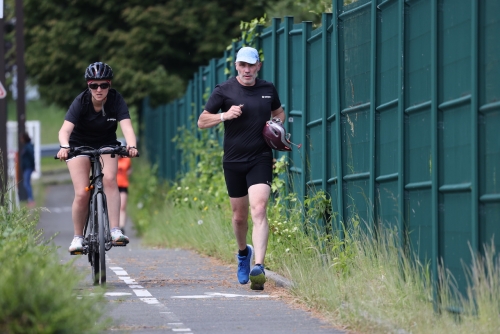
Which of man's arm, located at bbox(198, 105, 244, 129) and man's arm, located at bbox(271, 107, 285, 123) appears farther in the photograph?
man's arm, located at bbox(271, 107, 285, 123)

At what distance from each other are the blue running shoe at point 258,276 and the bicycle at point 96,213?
111cm

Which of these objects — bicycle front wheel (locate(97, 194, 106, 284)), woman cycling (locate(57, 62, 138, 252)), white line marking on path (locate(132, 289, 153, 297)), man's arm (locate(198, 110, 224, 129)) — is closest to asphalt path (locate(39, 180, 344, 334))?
white line marking on path (locate(132, 289, 153, 297))

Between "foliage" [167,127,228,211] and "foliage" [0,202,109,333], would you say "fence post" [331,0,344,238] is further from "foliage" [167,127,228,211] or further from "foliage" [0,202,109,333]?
"foliage" [167,127,228,211]

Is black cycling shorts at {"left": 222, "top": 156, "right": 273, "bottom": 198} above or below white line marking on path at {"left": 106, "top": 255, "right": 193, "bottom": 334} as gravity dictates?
above

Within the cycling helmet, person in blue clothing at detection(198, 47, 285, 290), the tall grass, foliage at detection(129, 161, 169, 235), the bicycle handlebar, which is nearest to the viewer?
the tall grass

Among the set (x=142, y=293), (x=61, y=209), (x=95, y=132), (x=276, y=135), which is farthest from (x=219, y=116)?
(x=61, y=209)

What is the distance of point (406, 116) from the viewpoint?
8242 millimetres

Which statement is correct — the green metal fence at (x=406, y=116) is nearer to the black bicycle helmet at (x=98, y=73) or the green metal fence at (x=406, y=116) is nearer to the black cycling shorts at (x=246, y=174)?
the black cycling shorts at (x=246, y=174)

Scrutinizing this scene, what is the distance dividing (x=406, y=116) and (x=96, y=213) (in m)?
2.99

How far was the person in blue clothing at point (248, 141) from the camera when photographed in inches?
384

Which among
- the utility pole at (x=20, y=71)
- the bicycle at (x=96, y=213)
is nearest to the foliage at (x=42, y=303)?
the bicycle at (x=96, y=213)

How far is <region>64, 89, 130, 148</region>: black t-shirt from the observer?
10109 millimetres

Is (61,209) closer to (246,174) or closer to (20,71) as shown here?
(20,71)

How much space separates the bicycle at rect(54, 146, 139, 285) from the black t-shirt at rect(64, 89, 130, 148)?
0.76ft
